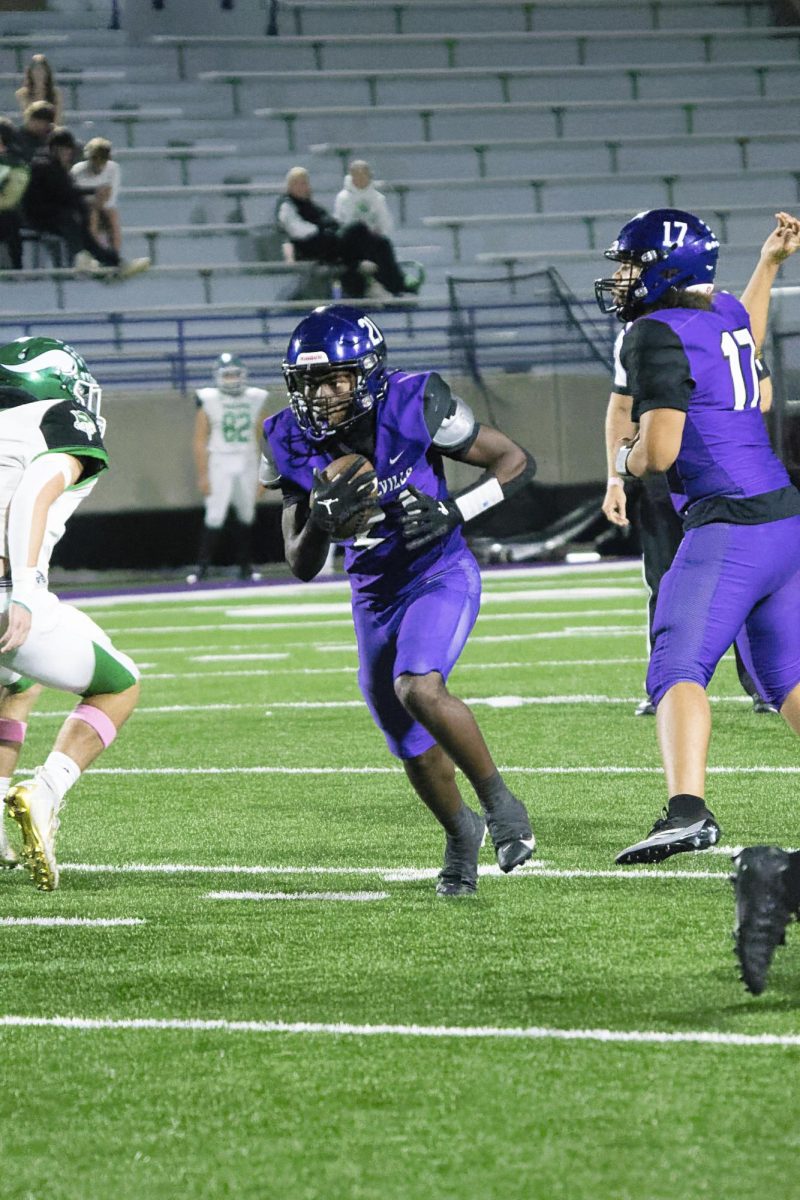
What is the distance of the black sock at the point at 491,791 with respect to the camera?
5.12 m

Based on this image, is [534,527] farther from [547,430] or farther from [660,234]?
[660,234]

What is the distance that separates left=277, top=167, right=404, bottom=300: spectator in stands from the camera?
19.7 meters

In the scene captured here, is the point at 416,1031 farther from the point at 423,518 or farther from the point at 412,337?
the point at 412,337

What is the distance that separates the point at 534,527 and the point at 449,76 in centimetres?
710

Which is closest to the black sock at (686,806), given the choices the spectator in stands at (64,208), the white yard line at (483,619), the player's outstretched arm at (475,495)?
the player's outstretched arm at (475,495)

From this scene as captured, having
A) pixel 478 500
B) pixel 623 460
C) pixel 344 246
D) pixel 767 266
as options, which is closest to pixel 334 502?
pixel 478 500

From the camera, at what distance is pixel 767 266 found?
6.11 m

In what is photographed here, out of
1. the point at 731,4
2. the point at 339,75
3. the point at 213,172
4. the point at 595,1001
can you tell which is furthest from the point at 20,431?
the point at 731,4

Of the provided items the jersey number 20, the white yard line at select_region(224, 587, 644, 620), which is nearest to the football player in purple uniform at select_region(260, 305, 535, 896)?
the jersey number 20

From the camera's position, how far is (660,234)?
513 cm

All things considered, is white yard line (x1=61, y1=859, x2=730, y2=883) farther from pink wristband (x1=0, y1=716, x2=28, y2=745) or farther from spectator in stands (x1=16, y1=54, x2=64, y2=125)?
spectator in stands (x1=16, y1=54, x2=64, y2=125)

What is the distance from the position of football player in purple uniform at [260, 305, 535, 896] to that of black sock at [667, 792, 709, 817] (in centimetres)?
50

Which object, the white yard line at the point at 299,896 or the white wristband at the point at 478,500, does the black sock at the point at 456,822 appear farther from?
the white wristband at the point at 478,500

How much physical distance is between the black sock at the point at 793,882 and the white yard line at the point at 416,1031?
318mm
